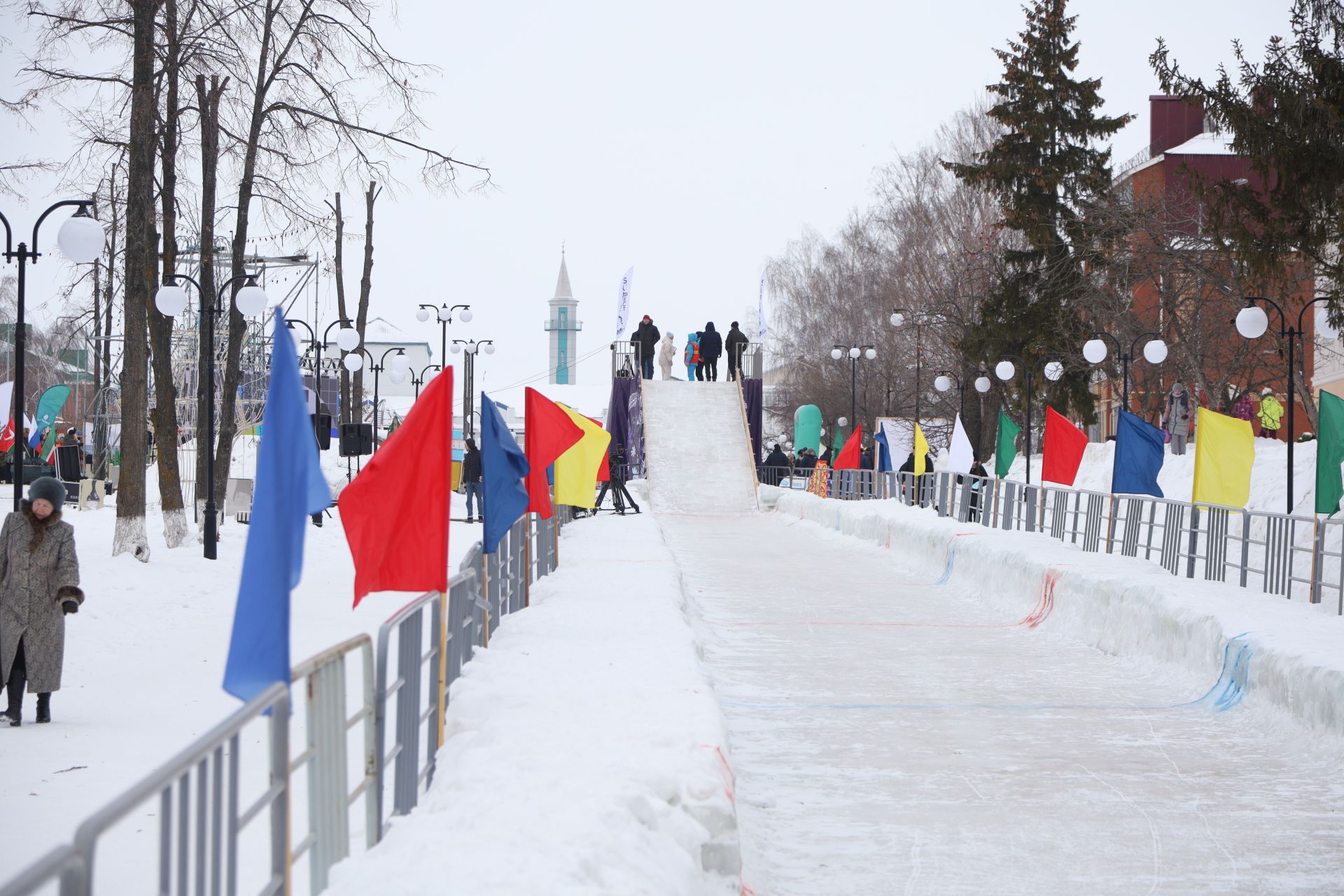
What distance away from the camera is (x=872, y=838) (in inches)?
261

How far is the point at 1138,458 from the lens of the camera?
17.3 meters

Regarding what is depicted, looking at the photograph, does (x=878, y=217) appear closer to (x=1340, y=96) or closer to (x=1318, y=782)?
(x=1340, y=96)

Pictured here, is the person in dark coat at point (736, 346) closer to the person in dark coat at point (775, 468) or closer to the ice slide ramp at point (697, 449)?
the ice slide ramp at point (697, 449)

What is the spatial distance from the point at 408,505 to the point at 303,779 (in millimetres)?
2130

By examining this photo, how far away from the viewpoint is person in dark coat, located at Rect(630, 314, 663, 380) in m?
44.4

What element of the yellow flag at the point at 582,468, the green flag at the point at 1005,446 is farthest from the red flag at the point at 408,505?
the green flag at the point at 1005,446

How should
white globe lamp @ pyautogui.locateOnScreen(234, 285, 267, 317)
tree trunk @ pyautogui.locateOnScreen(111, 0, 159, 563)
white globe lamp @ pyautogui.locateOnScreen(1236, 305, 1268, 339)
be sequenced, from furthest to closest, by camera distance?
tree trunk @ pyautogui.locateOnScreen(111, 0, 159, 563)
white globe lamp @ pyautogui.locateOnScreen(234, 285, 267, 317)
white globe lamp @ pyautogui.locateOnScreen(1236, 305, 1268, 339)

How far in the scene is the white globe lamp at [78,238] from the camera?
12344 millimetres

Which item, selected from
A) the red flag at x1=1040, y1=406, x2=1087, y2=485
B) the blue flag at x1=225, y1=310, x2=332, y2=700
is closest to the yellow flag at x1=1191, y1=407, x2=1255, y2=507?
the red flag at x1=1040, y1=406, x2=1087, y2=485

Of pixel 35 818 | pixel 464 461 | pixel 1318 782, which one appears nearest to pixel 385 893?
pixel 35 818

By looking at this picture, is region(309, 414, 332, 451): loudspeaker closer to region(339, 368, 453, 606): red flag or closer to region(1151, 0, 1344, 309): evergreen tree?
region(1151, 0, 1344, 309): evergreen tree

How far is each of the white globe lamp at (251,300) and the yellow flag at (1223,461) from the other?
11189 millimetres

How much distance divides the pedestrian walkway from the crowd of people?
101ft

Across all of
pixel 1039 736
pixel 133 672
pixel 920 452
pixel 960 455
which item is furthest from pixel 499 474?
pixel 920 452
